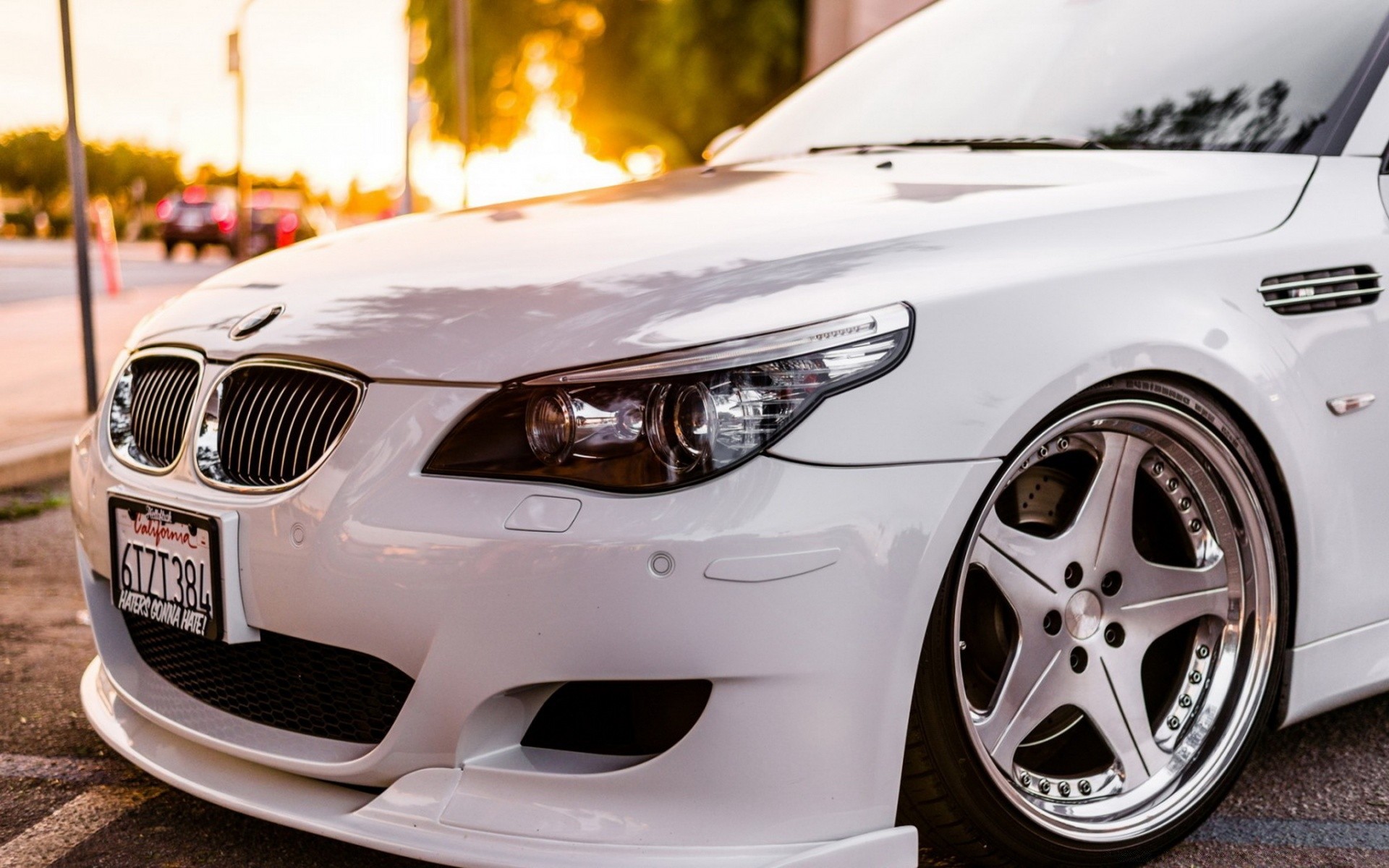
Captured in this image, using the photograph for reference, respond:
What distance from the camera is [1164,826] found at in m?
2.21

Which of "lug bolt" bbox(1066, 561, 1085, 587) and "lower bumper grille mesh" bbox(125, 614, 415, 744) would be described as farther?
"lug bolt" bbox(1066, 561, 1085, 587)

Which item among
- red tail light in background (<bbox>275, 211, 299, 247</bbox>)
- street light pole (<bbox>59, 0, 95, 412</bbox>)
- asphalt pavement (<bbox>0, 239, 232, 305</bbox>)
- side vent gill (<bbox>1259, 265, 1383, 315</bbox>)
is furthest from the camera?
red tail light in background (<bbox>275, 211, 299, 247</bbox>)

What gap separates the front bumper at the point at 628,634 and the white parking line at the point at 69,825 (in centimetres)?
53

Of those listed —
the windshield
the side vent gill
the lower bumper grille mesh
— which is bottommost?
the lower bumper grille mesh

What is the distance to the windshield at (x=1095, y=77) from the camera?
2.66 metres

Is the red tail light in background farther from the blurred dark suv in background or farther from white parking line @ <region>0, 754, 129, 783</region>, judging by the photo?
white parking line @ <region>0, 754, 129, 783</region>

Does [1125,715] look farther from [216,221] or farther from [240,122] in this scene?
[216,221]

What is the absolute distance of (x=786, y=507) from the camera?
69.4 inches

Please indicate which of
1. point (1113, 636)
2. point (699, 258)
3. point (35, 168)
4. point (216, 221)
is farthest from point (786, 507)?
point (35, 168)

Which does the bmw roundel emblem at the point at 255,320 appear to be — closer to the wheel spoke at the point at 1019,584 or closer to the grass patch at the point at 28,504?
the wheel spoke at the point at 1019,584

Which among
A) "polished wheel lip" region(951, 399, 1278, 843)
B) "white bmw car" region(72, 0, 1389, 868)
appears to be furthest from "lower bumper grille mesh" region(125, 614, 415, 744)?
"polished wheel lip" region(951, 399, 1278, 843)

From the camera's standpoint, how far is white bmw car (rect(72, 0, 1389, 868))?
180 cm

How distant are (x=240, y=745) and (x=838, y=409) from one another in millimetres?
1053

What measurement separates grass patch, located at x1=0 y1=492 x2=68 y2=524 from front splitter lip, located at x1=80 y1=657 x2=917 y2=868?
10.6ft
